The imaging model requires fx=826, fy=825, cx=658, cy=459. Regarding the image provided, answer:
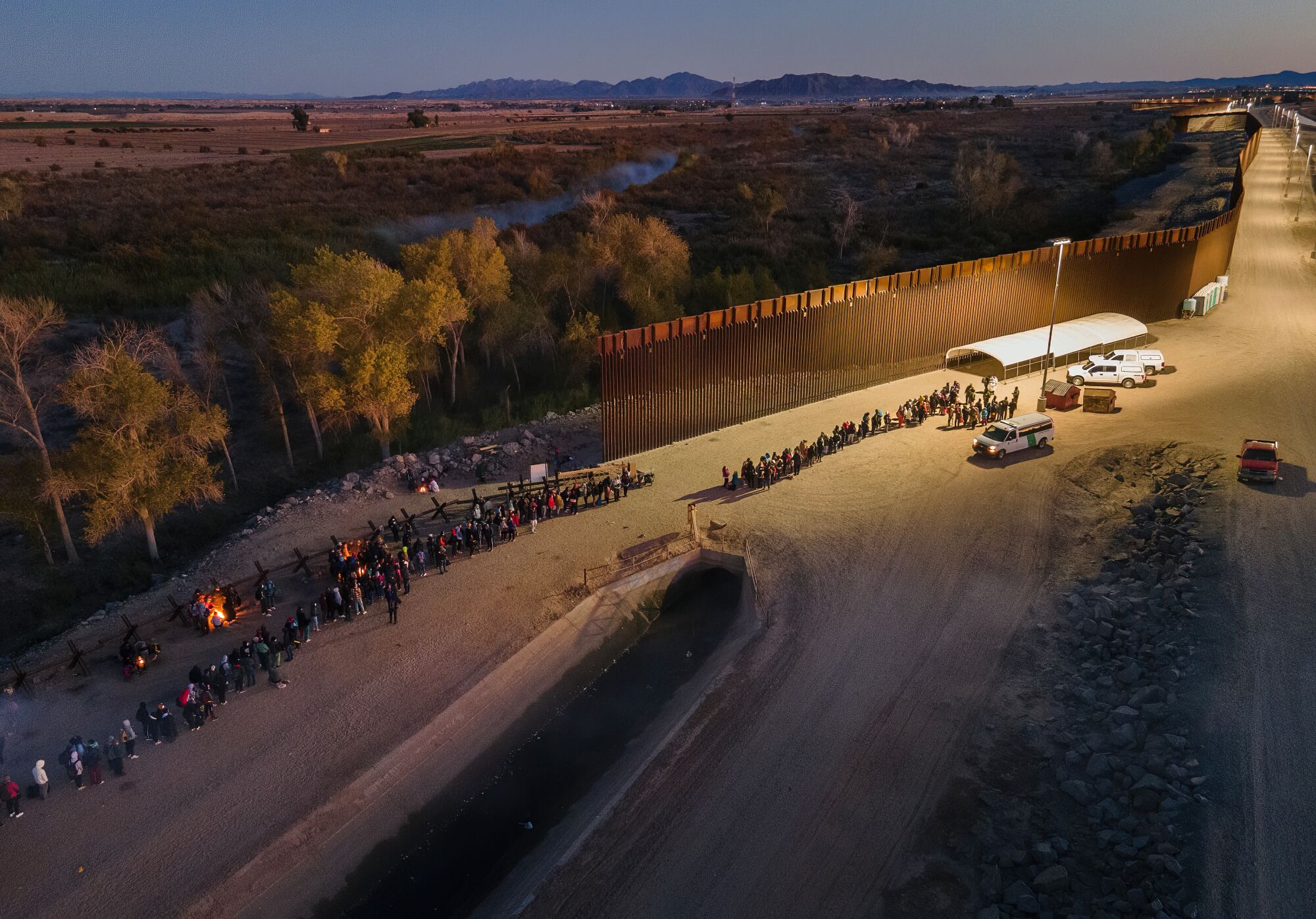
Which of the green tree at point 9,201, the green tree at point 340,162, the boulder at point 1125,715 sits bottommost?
the boulder at point 1125,715

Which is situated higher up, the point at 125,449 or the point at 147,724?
the point at 125,449

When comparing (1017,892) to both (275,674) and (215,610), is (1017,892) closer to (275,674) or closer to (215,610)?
(275,674)

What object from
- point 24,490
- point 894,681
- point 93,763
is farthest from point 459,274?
point 894,681

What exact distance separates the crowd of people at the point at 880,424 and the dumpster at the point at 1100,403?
245 centimetres

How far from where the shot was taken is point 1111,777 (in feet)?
48.1

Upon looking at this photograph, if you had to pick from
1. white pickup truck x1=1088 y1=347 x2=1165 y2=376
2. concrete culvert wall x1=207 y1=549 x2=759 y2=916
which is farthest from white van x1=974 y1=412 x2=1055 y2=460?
concrete culvert wall x1=207 y1=549 x2=759 y2=916

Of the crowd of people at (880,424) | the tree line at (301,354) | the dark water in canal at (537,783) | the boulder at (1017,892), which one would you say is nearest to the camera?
the boulder at (1017,892)

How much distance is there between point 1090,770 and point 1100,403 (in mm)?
20109

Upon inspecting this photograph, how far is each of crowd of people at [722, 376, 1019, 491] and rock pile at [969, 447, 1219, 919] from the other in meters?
9.53

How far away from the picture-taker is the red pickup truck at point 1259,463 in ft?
77.6

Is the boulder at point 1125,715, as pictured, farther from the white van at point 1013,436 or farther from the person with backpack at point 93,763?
the person with backpack at point 93,763

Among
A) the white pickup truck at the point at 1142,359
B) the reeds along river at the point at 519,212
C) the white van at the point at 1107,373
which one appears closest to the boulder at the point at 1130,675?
the white van at the point at 1107,373

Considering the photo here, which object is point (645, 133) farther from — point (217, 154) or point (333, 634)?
point (333, 634)

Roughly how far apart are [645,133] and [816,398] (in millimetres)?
108389
